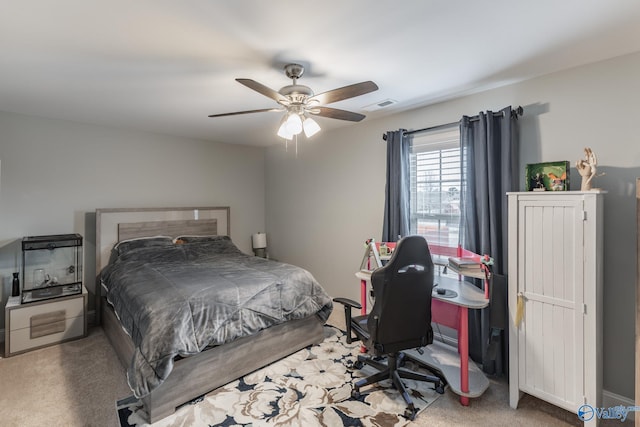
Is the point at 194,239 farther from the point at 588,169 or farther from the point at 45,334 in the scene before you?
the point at 588,169

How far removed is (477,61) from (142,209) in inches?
161

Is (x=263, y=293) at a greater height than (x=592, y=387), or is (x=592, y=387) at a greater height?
(x=263, y=293)

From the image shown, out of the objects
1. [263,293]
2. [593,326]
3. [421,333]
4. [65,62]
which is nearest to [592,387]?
[593,326]

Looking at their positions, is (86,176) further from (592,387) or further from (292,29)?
(592,387)

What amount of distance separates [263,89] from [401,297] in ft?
5.50

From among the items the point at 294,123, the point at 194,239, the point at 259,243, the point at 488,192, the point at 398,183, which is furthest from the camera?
the point at 259,243

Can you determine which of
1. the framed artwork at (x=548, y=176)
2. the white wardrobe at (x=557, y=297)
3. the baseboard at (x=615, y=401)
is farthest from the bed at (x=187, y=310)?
the baseboard at (x=615, y=401)

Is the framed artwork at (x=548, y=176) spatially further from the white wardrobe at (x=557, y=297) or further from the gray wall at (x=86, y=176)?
the gray wall at (x=86, y=176)

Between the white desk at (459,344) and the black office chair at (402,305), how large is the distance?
Answer: 258mm

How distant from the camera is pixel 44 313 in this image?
3.05 m

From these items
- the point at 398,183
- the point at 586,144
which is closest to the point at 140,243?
the point at 398,183

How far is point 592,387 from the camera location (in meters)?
1.82

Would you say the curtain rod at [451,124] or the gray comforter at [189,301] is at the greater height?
the curtain rod at [451,124]

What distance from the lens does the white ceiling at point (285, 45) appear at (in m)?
1.57
